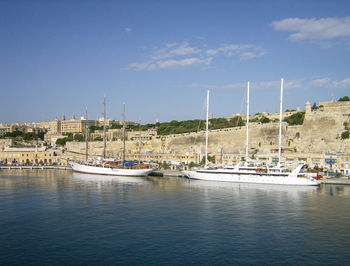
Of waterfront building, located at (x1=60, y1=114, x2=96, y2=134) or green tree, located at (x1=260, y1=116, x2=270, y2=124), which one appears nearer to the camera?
green tree, located at (x1=260, y1=116, x2=270, y2=124)

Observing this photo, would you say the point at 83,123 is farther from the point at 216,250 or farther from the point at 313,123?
the point at 216,250

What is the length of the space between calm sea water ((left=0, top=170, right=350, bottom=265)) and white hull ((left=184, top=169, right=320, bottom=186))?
18.4ft

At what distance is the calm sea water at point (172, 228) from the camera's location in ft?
42.3

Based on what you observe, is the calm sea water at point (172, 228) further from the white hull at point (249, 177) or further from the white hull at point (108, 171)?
the white hull at point (108, 171)

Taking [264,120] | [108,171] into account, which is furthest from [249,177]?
[264,120]

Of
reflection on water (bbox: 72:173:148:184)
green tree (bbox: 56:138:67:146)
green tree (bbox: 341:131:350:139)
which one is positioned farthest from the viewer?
green tree (bbox: 56:138:67:146)

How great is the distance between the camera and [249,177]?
111ft

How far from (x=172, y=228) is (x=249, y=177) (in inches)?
746

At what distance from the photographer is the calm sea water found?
42.3 feet

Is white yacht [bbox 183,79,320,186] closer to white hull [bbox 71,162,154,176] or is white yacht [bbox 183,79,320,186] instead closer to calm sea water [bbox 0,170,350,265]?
calm sea water [bbox 0,170,350,265]

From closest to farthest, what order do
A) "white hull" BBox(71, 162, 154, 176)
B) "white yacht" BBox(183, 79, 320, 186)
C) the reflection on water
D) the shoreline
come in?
1. "white yacht" BBox(183, 79, 320, 186)
2. the shoreline
3. the reflection on water
4. "white hull" BBox(71, 162, 154, 176)

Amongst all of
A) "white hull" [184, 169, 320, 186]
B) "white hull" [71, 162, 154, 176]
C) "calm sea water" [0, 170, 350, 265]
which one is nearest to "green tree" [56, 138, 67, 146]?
"white hull" [71, 162, 154, 176]

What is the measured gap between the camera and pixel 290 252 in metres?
13.4

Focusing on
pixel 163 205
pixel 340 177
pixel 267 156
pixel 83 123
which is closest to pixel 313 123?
pixel 267 156
